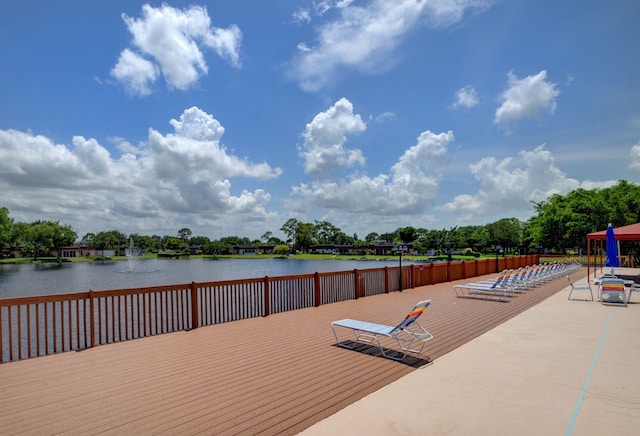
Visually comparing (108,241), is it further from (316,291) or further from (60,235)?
(316,291)

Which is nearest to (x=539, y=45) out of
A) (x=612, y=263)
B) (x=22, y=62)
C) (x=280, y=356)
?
(x=612, y=263)

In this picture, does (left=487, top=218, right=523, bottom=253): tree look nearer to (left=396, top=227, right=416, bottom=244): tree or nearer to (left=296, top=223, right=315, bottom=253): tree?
(left=396, top=227, right=416, bottom=244): tree

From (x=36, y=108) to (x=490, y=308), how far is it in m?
16.5

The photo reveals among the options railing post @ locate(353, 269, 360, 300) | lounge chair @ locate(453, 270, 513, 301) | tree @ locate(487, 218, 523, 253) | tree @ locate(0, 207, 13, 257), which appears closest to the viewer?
railing post @ locate(353, 269, 360, 300)

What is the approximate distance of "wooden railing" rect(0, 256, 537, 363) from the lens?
5859 millimetres

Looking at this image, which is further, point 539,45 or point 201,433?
point 539,45

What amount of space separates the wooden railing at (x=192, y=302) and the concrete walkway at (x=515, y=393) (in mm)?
4205

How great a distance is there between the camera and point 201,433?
314 centimetres

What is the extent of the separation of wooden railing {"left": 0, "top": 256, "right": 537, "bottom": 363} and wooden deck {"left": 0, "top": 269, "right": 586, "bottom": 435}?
523mm

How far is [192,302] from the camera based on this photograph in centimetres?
737

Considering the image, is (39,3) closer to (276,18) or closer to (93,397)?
(276,18)

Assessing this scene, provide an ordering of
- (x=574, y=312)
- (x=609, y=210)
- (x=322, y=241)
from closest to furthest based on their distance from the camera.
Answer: (x=574, y=312) < (x=609, y=210) < (x=322, y=241)

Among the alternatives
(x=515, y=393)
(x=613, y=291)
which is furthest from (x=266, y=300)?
(x=613, y=291)

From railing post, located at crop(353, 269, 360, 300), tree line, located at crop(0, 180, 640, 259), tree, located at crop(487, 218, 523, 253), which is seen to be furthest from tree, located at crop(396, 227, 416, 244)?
railing post, located at crop(353, 269, 360, 300)
